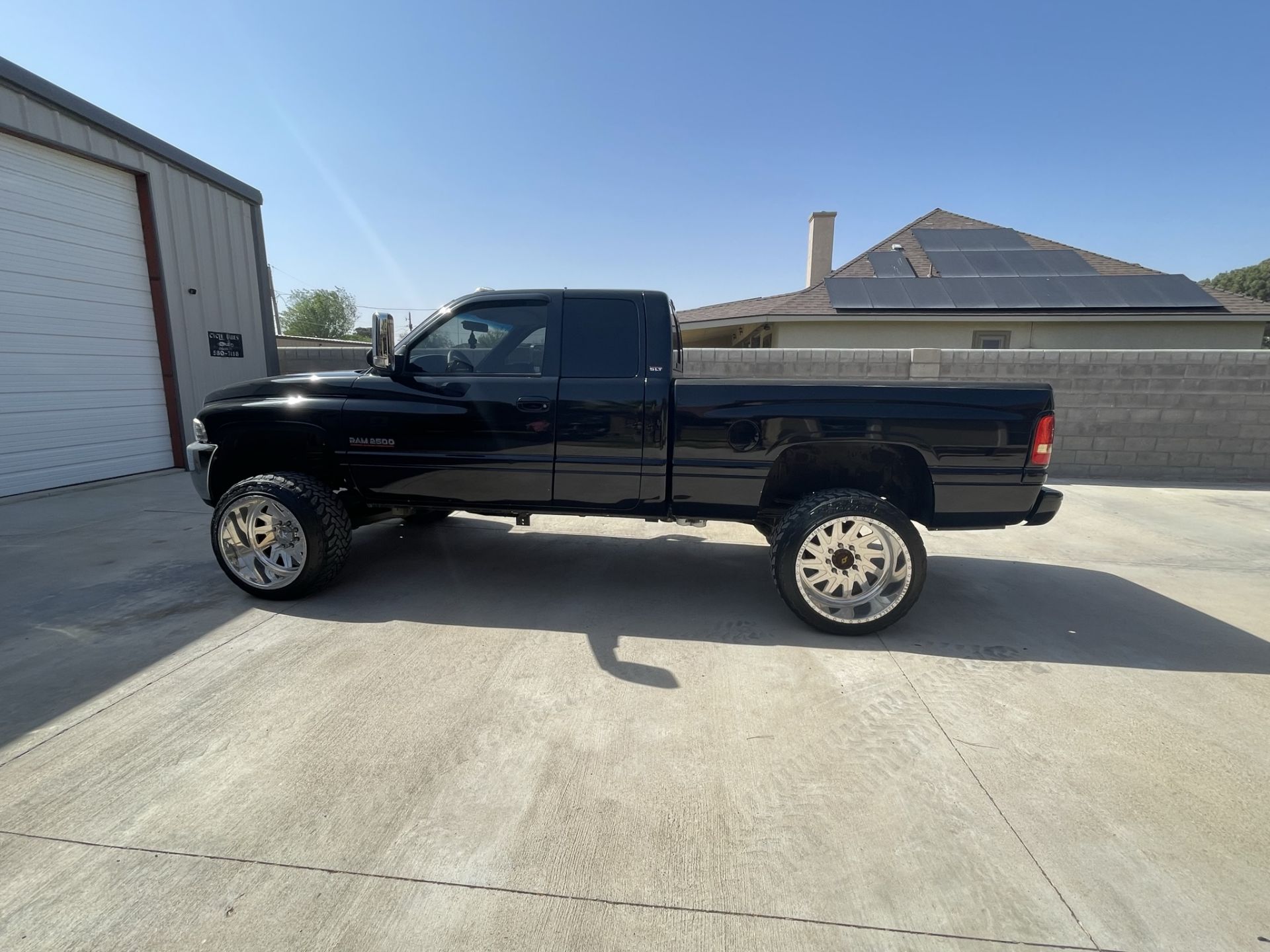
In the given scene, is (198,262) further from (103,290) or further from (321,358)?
(321,358)

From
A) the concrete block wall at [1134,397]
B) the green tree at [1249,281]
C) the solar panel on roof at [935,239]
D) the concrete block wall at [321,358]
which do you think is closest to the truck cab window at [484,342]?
the concrete block wall at [1134,397]

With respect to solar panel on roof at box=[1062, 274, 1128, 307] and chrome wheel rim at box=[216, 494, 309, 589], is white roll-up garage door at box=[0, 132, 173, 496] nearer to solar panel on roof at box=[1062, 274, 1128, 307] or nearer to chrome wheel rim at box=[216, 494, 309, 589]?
chrome wheel rim at box=[216, 494, 309, 589]

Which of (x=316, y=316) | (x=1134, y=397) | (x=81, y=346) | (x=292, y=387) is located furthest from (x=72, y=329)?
(x=316, y=316)

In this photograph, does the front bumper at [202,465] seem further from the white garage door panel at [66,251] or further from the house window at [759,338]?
the house window at [759,338]

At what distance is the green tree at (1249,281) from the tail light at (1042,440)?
6817cm

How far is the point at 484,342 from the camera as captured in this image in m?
3.79

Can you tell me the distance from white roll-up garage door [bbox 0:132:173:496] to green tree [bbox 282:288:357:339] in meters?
37.8

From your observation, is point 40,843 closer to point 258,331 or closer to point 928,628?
point 928,628

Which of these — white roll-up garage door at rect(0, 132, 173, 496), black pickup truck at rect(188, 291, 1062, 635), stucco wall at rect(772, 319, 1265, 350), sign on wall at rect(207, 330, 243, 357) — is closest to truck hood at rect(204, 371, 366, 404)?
black pickup truck at rect(188, 291, 1062, 635)

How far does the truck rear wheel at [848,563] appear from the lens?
128 inches

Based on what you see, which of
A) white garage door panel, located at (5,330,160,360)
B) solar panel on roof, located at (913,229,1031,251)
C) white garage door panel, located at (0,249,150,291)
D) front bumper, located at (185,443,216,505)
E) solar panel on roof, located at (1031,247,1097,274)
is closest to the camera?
front bumper, located at (185,443,216,505)

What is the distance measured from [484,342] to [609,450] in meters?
1.12

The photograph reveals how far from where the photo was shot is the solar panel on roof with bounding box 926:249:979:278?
43.8 ft

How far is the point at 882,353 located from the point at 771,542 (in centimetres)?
570
